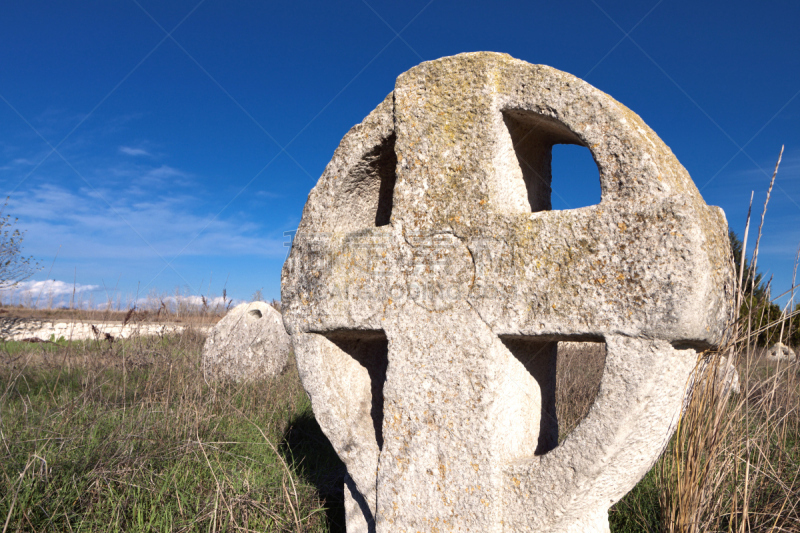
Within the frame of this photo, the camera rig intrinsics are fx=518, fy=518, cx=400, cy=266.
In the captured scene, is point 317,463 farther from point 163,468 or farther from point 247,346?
point 247,346

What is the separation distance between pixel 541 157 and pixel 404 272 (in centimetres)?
80

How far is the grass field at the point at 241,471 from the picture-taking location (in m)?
1.82

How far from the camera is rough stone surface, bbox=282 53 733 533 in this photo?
156 centimetres

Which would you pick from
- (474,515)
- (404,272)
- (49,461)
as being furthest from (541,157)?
(49,461)

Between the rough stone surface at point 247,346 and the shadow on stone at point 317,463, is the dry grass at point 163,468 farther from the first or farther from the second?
the rough stone surface at point 247,346

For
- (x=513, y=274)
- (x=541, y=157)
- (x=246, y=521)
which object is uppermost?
(x=541, y=157)

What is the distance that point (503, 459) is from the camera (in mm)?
1785

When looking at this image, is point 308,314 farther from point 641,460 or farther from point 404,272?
point 641,460

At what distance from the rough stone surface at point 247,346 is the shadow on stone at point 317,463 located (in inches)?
67.0

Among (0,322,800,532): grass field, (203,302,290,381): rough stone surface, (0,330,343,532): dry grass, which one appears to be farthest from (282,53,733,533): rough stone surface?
(203,302,290,381): rough stone surface

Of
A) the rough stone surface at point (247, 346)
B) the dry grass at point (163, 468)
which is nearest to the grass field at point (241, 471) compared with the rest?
the dry grass at point (163, 468)

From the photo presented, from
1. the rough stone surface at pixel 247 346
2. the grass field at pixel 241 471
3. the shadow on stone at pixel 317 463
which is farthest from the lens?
the rough stone surface at pixel 247 346

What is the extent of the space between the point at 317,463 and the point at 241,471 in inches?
21.3

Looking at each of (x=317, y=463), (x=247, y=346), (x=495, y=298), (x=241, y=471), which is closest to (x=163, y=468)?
(x=241, y=471)
